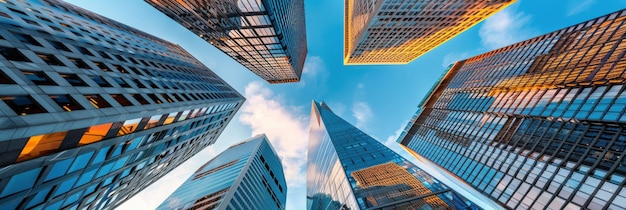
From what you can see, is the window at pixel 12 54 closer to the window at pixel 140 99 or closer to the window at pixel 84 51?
the window at pixel 140 99

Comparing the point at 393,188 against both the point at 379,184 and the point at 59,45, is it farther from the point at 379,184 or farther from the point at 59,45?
the point at 59,45

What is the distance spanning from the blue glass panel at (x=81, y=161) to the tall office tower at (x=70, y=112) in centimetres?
2

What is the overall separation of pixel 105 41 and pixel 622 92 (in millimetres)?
79186

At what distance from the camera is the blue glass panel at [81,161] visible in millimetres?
18000

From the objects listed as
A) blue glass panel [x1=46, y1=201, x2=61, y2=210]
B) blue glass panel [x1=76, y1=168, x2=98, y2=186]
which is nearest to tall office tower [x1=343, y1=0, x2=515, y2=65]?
blue glass panel [x1=76, y1=168, x2=98, y2=186]

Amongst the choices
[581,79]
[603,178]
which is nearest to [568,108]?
[581,79]

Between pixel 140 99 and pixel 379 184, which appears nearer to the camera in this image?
pixel 140 99

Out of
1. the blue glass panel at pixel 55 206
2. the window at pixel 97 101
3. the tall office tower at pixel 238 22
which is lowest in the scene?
the blue glass panel at pixel 55 206

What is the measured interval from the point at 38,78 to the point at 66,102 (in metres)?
2.05

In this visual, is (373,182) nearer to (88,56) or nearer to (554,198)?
(554,198)

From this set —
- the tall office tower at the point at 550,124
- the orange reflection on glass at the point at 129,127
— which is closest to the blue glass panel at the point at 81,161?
the orange reflection on glass at the point at 129,127

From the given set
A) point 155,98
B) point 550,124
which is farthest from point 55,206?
point 550,124

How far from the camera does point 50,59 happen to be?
18.9 meters

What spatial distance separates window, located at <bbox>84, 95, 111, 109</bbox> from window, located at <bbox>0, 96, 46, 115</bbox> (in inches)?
163
